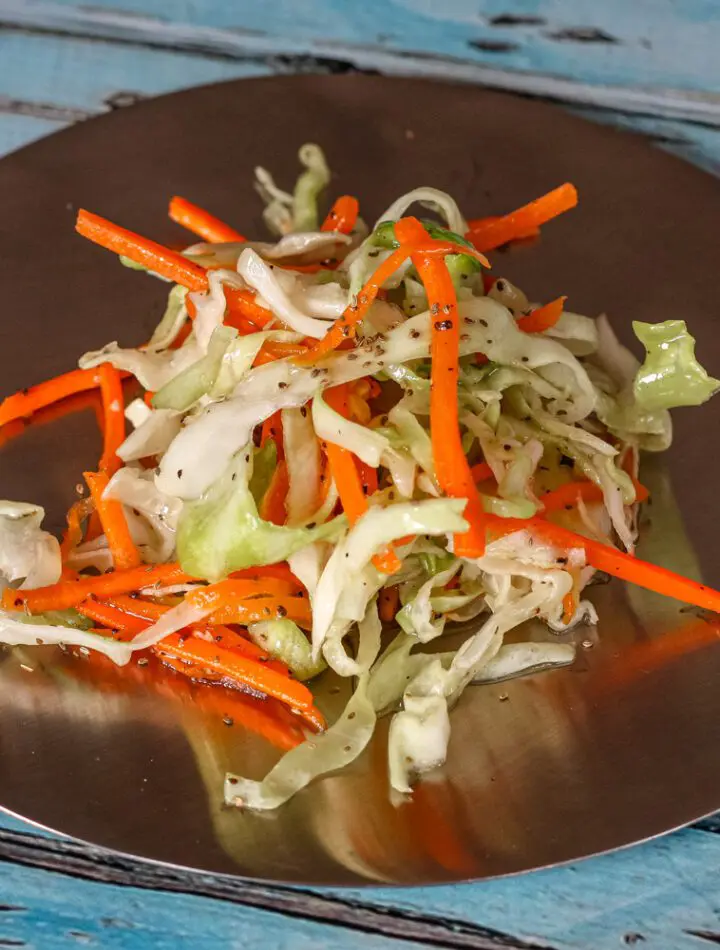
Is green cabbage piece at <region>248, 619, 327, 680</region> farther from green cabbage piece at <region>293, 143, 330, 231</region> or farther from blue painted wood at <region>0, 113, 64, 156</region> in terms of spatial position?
blue painted wood at <region>0, 113, 64, 156</region>

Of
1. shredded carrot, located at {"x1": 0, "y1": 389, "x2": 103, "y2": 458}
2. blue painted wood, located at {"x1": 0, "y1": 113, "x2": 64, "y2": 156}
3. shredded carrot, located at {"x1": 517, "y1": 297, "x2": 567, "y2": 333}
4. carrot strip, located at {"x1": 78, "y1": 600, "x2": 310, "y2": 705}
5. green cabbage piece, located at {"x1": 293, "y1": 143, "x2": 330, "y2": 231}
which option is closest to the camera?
carrot strip, located at {"x1": 78, "y1": 600, "x2": 310, "y2": 705}

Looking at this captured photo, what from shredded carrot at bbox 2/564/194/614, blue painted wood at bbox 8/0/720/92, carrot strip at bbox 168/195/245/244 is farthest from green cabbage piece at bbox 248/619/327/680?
blue painted wood at bbox 8/0/720/92

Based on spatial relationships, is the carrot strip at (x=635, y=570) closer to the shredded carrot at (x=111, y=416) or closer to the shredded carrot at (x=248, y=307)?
the shredded carrot at (x=248, y=307)

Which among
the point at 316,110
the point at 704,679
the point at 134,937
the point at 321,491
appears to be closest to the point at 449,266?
the point at 321,491

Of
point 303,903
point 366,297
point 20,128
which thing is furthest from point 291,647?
point 20,128

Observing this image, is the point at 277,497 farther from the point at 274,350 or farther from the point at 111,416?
the point at 111,416
